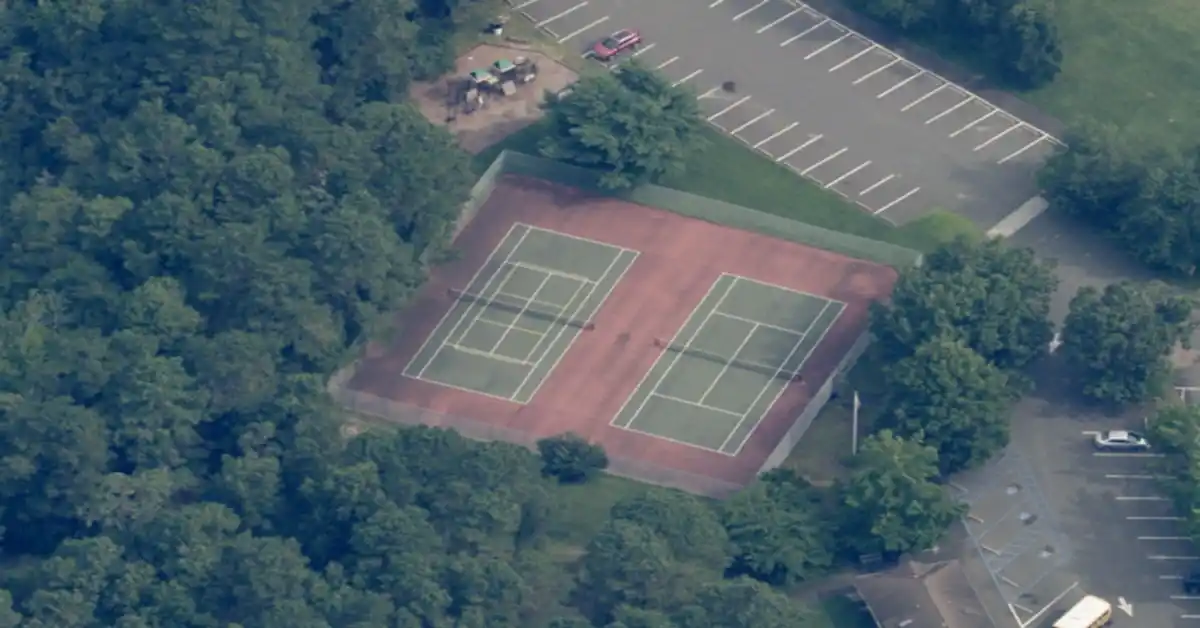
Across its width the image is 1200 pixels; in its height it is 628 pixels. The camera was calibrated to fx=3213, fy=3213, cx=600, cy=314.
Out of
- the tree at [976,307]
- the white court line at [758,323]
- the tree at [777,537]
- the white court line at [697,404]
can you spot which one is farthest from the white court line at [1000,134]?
the tree at [777,537]

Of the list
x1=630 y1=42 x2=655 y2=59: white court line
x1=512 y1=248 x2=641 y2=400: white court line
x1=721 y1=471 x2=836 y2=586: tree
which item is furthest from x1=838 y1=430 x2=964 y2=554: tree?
x1=630 y1=42 x2=655 y2=59: white court line

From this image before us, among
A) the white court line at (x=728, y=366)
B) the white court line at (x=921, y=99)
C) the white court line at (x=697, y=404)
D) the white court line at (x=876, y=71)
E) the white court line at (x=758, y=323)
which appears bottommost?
the white court line at (x=697, y=404)

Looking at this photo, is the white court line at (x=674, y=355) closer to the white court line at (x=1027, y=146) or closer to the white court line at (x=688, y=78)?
the white court line at (x=688, y=78)

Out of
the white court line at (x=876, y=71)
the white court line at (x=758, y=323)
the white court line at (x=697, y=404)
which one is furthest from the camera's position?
the white court line at (x=876, y=71)

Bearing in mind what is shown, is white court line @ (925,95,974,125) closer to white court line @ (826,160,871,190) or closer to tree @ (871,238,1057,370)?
white court line @ (826,160,871,190)

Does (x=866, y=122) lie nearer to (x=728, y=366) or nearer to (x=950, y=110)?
(x=950, y=110)
